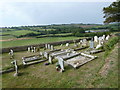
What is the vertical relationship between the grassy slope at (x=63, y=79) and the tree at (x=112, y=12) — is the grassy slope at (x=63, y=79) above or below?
below

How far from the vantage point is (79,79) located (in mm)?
5398

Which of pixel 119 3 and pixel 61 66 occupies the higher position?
pixel 119 3

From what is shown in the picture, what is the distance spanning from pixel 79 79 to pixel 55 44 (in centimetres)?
1211

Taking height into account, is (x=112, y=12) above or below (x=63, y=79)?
above

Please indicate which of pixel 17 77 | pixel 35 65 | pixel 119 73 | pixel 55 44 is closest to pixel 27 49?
pixel 55 44

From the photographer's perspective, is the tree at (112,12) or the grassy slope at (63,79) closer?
the grassy slope at (63,79)

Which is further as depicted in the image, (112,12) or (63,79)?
(112,12)

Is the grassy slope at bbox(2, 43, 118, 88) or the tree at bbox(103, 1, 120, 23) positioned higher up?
the tree at bbox(103, 1, 120, 23)

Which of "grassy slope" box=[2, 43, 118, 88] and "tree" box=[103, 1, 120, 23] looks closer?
"grassy slope" box=[2, 43, 118, 88]

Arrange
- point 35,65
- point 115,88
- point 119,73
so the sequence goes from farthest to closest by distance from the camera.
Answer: point 35,65, point 119,73, point 115,88

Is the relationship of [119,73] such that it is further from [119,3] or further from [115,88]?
[119,3]

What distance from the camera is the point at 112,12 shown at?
591 inches

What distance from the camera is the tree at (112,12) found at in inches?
575

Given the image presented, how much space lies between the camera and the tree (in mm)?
14606
